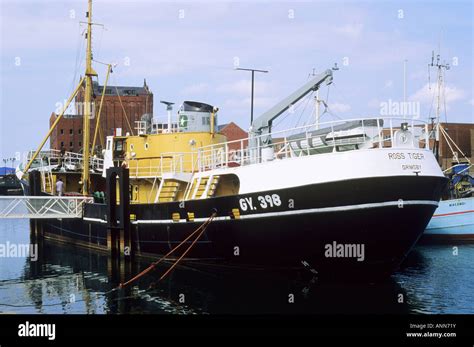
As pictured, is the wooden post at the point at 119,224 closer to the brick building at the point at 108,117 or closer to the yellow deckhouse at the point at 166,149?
the yellow deckhouse at the point at 166,149

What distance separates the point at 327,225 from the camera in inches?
727

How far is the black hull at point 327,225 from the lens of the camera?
1803cm

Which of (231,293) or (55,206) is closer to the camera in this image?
(231,293)

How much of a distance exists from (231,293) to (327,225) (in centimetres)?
420

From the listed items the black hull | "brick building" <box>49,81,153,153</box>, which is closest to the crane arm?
the black hull

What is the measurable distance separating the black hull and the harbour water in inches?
28.3

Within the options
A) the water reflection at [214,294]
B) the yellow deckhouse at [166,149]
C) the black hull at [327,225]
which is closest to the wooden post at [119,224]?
the yellow deckhouse at [166,149]

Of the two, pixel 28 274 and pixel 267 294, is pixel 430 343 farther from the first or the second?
pixel 28 274

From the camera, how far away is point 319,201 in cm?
1845

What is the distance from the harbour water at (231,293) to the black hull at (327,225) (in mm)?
718

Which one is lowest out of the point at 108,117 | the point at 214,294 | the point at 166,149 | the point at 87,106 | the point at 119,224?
the point at 214,294

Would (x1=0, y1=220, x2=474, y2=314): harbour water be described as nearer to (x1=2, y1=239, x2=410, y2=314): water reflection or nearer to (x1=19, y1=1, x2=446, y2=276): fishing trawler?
(x1=2, y1=239, x2=410, y2=314): water reflection

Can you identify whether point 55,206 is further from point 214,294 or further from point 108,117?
point 108,117

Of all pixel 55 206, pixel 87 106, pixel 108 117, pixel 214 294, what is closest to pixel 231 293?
pixel 214 294
